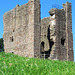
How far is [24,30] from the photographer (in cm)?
1877

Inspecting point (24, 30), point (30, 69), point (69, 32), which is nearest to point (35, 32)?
point (24, 30)

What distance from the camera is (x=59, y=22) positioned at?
19828mm

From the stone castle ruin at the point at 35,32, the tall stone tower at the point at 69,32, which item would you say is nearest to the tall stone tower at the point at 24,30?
the stone castle ruin at the point at 35,32

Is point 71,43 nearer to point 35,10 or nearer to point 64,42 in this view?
point 64,42

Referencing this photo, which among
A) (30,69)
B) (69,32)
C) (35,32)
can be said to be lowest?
(30,69)

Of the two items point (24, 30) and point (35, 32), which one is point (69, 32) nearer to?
point (35, 32)

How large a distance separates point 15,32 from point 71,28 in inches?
233

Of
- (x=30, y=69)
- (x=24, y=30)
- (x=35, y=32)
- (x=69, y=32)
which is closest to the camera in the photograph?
(x=30, y=69)

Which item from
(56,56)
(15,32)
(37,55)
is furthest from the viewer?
(15,32)

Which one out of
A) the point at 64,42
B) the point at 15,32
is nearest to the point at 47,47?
the point at 64,42

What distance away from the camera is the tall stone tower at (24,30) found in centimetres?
1761

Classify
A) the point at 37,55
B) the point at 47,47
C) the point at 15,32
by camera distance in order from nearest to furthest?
the point at 37,55 < the point at 15,32 < the point at 47,47

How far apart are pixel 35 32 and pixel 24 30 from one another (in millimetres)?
1551

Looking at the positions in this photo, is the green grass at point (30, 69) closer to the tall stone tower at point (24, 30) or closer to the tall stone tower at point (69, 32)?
the tall stone tower at point (24, 30)
